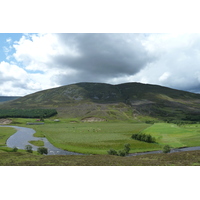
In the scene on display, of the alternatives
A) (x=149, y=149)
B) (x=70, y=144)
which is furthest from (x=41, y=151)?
(x=149, y=149)

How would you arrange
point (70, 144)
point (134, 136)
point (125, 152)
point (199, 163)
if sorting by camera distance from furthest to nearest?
point (134, 136), point (70, 144), point (125, 152), point (199, 163)

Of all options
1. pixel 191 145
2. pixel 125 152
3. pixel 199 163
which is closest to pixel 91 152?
pixel 125 152

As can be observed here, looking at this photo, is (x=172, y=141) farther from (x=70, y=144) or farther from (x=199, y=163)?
(x=70, y=144)

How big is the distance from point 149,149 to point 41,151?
4888cm

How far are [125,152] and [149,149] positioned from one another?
16.9 meters

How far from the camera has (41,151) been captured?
66.6 metres

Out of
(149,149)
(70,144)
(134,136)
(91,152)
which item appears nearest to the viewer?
(91,152)

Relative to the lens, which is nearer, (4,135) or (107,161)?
(107,161)

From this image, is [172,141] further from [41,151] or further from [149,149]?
[41,151]

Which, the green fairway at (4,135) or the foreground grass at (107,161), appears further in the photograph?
the green fairway at (4,135)

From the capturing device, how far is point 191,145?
78.6m

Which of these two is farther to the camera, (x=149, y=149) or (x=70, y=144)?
(x=70, y=144)

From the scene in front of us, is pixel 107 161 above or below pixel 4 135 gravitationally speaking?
→ below

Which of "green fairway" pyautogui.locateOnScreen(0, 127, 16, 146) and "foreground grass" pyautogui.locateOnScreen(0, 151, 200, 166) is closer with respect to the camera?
"foreground grass" pyautogui.locateOnScreen(0, 151, 200, 166)
